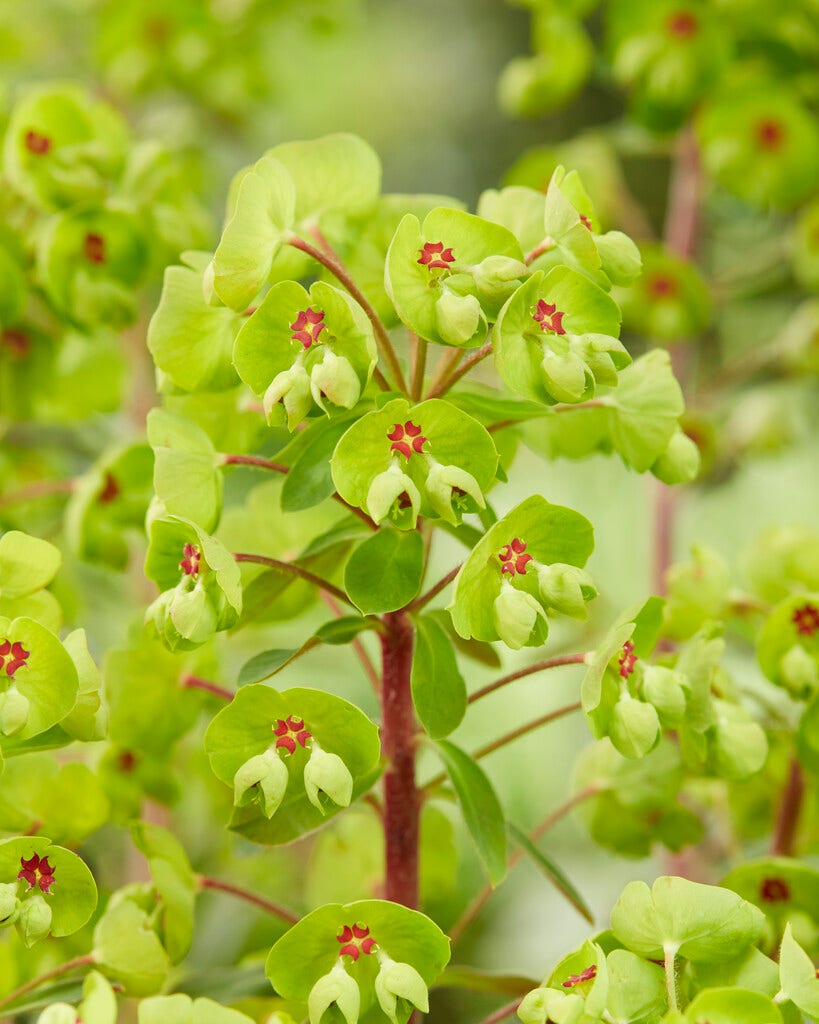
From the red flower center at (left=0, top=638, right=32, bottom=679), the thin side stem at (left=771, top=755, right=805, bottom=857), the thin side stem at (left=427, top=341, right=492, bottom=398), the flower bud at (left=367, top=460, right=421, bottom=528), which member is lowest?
the thin side stem at (left=771, top=755, right=805, bottom=857)

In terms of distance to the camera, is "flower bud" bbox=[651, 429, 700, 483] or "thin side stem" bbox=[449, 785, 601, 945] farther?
"thin side stem" bbox=[449, 785, 601, 945]

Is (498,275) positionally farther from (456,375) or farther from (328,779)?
(328,779)

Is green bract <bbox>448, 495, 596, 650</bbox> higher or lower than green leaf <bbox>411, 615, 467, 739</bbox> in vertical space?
higher

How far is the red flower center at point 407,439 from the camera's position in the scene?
63cm

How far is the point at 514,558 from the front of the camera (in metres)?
0.65

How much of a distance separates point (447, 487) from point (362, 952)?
0.77ft

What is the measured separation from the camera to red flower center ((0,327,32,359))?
1058 millimetres

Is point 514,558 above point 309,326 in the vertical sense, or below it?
below

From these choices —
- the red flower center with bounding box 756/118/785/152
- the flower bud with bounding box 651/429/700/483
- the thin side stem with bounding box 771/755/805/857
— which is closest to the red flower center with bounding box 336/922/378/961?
the flower bud with bounding box 651/429/700/483

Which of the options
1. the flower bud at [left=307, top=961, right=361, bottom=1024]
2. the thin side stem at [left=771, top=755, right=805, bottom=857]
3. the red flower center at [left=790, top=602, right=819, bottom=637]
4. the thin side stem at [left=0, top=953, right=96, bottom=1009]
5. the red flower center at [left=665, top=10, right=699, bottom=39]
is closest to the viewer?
the flower bud at [left=307, top=961, right=361, bottom=1024]

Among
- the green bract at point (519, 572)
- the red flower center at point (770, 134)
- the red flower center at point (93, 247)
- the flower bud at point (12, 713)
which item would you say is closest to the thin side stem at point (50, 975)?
the flower bud at point (12, 713)

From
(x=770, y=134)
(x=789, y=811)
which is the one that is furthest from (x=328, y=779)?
(x=770, y=134)

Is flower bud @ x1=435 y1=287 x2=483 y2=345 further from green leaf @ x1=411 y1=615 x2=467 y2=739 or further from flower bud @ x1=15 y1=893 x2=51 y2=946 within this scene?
flower bud @ x1=15 y1=893 x2=51 y2=946

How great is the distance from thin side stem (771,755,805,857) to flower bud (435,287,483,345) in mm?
496
